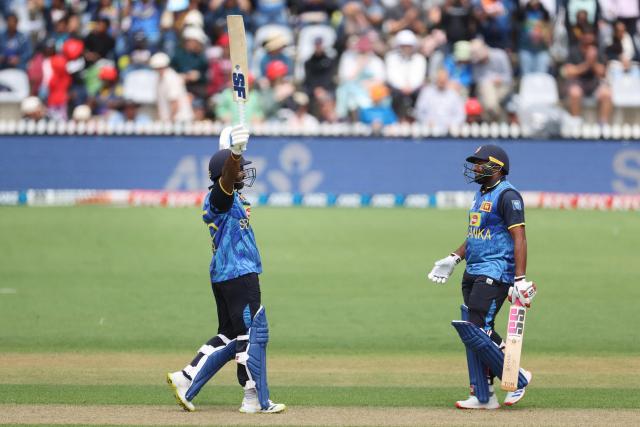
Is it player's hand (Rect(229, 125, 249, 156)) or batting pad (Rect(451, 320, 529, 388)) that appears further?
batting pad (Rect(451, 320, 529, 388))

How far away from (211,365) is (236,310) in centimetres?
39

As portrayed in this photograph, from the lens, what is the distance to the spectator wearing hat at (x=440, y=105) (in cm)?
2281

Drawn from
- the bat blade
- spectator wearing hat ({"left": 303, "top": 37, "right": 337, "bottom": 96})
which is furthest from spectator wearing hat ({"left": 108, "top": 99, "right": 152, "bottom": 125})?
the bat blade

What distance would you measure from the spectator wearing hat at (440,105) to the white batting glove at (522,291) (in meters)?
14.4

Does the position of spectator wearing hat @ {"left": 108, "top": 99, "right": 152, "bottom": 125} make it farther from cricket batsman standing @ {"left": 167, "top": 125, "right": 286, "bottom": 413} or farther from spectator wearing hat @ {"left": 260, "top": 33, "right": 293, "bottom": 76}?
cricket batsman standing @ {"left": 167, "top": 125, "right": 286, "bottom": 413}

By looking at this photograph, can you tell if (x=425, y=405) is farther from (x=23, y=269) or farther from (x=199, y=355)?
(x=23, y=269)

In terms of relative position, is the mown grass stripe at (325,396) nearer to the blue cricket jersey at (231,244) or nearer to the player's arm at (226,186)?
the blue cricket jersey at (231,244)

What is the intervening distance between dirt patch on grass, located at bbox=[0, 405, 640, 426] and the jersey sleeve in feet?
3.97

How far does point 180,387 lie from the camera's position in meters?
8.22

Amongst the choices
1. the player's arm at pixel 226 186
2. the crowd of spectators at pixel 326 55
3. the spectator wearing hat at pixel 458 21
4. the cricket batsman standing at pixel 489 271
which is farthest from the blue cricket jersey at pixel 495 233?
the spectator wearing hat at pixel 458 21

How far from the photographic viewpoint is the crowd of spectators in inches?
923

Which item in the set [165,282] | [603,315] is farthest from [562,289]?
[165,282]

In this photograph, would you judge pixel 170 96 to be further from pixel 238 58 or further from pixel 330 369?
pixel 238 58

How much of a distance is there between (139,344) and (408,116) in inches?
509
